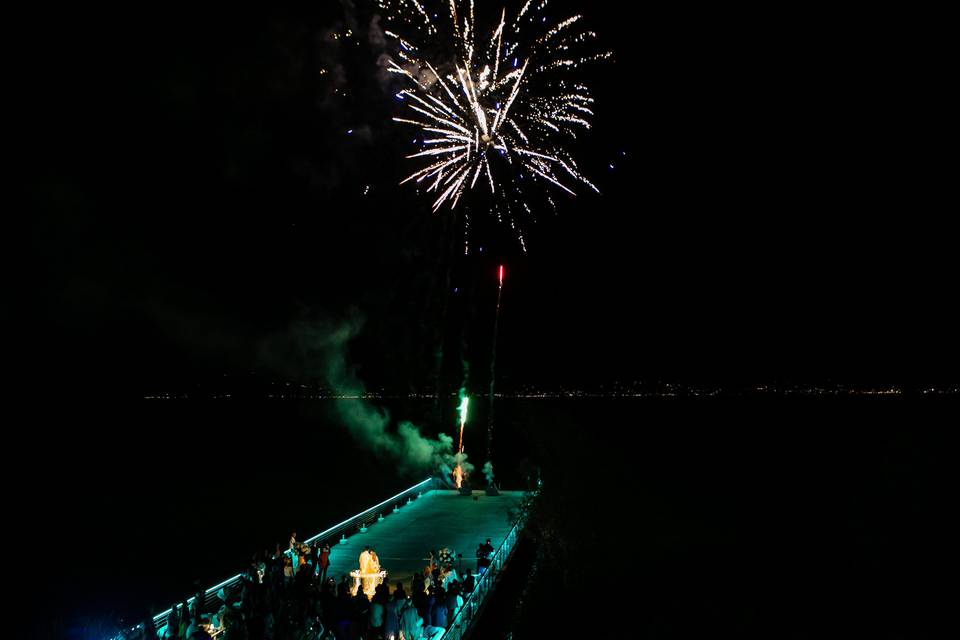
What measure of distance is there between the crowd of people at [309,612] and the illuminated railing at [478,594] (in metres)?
0.17

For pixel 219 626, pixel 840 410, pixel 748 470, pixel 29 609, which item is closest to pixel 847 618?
pixel 219 626

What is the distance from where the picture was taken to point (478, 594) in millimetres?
14859

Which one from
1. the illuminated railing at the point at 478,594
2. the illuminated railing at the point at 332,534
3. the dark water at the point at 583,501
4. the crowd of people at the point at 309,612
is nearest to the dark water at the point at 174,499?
the dark water at the point at 583,501

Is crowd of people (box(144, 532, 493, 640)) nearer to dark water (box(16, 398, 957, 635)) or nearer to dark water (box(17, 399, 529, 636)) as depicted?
dark water (box(17, 399, 529, 636))

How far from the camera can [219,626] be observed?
1193 centimetres

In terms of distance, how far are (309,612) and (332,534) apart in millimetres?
9310

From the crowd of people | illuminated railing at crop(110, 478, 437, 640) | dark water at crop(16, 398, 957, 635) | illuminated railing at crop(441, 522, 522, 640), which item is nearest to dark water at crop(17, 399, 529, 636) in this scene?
dark water at crop(16, 398, 957, 635)

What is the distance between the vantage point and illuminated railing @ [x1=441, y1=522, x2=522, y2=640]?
12.6 metres

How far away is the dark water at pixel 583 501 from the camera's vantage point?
96.2 feet

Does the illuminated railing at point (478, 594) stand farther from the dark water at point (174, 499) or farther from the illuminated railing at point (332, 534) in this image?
the dark water at point (174, 499)

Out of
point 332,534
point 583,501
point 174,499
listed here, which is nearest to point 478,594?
point 332,534

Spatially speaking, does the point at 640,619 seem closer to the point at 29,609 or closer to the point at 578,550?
the point at 578,550

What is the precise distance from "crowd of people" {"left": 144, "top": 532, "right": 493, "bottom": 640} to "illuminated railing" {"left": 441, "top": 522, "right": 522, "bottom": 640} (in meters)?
0.17

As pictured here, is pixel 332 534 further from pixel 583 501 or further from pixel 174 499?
pixel 174 499
